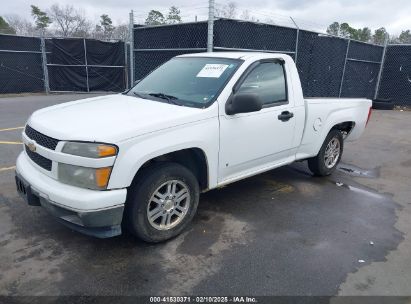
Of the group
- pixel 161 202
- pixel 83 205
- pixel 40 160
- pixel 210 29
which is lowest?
pixel 161 202

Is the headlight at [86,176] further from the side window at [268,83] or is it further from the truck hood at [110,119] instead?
the side window at [268,83]

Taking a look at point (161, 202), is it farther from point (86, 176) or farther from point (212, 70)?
point (212, 70)

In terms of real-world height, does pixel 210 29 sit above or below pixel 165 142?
above

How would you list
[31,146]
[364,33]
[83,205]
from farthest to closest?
1. [364,33]
2. [31,146]
3. [83,205]

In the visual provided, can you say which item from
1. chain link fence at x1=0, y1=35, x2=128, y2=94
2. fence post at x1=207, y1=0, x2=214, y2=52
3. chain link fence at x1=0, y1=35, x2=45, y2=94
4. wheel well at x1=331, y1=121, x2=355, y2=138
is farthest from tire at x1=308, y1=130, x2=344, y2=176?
chain link fence at x1=0, y1=35, x2=45, y2=94

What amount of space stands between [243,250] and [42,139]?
2187 mm

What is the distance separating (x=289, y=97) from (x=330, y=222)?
1652 mm

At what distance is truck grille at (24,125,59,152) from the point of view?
312 centimetres

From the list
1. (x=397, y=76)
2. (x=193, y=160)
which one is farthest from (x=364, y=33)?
(x=193, y=160)

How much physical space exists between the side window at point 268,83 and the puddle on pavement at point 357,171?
94.6 inches

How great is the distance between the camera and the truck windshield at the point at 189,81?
153 inches

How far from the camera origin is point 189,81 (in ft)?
13.8

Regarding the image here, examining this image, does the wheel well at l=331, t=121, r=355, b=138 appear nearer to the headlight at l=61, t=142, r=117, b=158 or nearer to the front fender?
the front fender

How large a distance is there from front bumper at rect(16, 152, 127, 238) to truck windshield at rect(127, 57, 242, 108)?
1.35 metres
